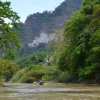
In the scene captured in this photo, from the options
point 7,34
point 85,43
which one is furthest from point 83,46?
point 7,34

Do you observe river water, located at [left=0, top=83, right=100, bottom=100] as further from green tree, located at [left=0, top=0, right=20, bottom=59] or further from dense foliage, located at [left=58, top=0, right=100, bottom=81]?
dense foliage, located at [left=58, top=0, right=100, bottom=81]

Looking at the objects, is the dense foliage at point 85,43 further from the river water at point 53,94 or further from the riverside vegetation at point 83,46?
the river water at point 53,94

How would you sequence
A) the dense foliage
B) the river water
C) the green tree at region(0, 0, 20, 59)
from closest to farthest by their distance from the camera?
A: 1. the river water
2. the green tree at region(0, 0, 20, 59)
3. the dense foliage

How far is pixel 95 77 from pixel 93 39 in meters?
5.07

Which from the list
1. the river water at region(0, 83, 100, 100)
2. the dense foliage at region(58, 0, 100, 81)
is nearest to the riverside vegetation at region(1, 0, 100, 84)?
the dense foliage at region(58, 0, 100, 81)

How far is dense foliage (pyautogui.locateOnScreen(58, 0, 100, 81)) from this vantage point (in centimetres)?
3173

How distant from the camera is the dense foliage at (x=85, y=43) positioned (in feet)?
104

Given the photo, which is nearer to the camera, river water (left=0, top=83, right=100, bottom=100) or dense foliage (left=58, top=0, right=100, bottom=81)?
river water (left=0, top=83, right=100, bottom=100)

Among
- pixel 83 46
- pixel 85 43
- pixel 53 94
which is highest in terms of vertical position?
pixel 85 43

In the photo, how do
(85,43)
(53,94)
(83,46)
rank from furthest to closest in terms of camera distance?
(85,43), (83,46), (53,94)

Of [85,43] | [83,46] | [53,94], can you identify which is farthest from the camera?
[85,43]

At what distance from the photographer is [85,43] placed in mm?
33594

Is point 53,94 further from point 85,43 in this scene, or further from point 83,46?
point 85,43

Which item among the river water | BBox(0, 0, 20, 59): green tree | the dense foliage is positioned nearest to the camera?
the river water
